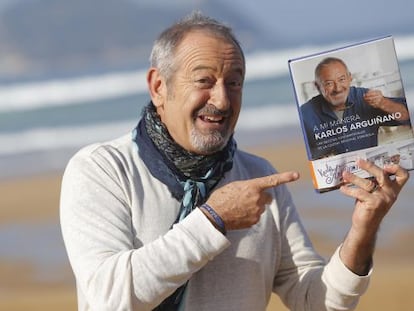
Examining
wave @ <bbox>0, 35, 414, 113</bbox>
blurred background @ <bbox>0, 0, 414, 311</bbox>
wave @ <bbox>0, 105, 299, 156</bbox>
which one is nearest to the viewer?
blurred background @ <bbox>0, 0, 414, 311</bbox>

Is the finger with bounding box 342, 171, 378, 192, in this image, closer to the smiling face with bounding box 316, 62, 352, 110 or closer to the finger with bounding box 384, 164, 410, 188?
the finger with bounding box 384, 164, 410, 188

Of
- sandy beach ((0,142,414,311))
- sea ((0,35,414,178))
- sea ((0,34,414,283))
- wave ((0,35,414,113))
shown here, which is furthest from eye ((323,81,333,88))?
wave ((0,35,414,113))

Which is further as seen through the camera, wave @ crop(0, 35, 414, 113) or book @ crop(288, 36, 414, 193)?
wave @ crop(0, 35, 414, 113)

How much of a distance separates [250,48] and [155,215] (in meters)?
20.3

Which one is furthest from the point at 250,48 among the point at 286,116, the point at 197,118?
the point at 197,118

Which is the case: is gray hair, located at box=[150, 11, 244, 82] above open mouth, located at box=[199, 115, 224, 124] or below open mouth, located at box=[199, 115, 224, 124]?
above

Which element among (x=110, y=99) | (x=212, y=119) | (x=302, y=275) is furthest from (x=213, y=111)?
(x=110, y=99)

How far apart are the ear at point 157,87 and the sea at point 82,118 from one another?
15.4ft

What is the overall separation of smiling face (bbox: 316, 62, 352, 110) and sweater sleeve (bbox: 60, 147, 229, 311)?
49 centimetres

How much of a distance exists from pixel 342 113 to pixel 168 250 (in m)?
0.61

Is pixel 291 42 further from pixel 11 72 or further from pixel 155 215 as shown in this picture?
pixel 155 215

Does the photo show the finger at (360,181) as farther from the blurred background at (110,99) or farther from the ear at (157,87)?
the blurred background at (110,99)

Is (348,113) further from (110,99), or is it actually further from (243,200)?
(110,99)

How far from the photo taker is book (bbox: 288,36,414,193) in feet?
10.4
